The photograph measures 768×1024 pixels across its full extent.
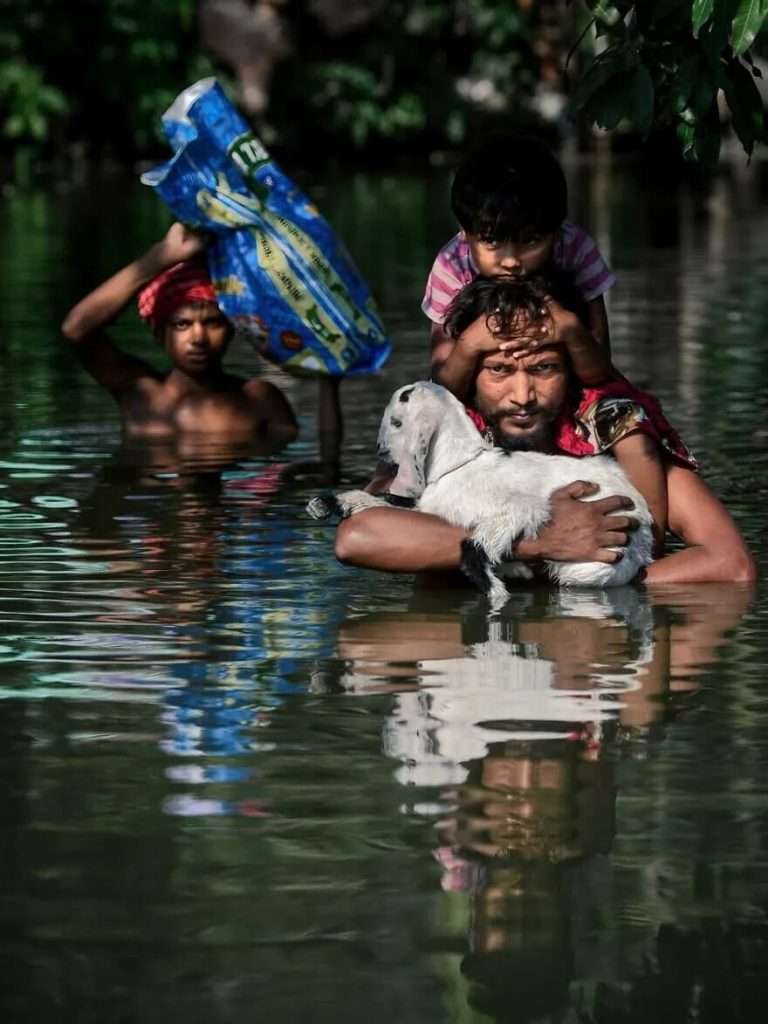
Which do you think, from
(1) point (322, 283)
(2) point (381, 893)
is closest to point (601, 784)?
(2) point (381, 893)

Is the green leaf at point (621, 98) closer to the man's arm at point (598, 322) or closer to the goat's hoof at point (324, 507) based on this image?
the man's arm at point (598, 322)

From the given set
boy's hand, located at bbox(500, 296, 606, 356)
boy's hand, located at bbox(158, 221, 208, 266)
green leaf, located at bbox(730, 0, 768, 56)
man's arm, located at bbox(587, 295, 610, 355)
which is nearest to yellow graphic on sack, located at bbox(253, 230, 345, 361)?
boy's hand, located at bbox(158, 221, 208, 266)

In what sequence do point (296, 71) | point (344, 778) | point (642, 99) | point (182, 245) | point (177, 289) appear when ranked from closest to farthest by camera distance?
point (344, 778) → point (642, 99) → point (182, 245) → point (177, 289) → point (296, 71)

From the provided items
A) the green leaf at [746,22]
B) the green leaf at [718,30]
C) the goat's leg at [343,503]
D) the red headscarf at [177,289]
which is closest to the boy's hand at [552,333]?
the goat's leg at [343,503]

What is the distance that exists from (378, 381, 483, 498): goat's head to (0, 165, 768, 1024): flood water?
0.30m

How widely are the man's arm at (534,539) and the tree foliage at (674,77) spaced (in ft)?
2.93

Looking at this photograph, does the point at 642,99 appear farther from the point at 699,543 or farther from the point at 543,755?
the point at 543,755

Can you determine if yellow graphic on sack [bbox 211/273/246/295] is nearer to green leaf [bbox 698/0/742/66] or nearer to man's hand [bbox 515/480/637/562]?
man's hand [bbox 515/480/637/562]

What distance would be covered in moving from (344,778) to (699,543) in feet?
7.12

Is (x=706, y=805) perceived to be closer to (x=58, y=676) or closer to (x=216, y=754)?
(x=216, y=754)

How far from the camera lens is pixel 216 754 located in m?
4.86

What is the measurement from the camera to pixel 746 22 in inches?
215

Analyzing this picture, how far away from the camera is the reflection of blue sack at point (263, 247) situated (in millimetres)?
8828

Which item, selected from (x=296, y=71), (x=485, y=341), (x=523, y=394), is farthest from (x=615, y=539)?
(x=296, y=71)
